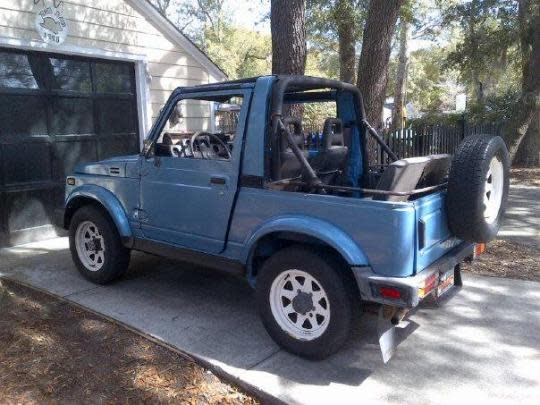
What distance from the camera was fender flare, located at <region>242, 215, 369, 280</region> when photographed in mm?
3197

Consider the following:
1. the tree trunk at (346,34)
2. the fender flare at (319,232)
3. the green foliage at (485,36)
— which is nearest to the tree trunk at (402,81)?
the green foliage at (485,36)

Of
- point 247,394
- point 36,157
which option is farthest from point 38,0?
point 247,394

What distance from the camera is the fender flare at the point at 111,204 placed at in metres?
4.66

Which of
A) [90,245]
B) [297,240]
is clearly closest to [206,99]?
[297,240]

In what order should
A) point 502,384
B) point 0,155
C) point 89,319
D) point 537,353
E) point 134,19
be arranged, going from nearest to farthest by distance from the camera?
point 502,384 < point 537,353 < point 89,319 < point 0,155 < point 134,19

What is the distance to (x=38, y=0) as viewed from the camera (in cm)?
656

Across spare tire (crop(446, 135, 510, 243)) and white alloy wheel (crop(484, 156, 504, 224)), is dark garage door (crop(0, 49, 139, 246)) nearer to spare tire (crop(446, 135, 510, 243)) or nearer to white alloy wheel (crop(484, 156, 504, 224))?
spare tire (crop(446, 135, 510, 243))

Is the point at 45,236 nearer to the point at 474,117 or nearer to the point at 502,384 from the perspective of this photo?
the point at 502,384

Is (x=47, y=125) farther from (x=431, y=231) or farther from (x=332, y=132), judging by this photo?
(x=431, y=231)

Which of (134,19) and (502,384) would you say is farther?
(134,19)

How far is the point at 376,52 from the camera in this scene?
6828 millimetres

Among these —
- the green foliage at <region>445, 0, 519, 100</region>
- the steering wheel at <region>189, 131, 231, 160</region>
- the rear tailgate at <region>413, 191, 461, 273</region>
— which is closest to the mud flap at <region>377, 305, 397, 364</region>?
the rear tailgate at <region>413, 191, 461, 273</region>

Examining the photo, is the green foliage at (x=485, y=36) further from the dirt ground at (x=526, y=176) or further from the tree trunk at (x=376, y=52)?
the tree trunk at (x=376, y=52)

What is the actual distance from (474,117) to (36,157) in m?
12.6
